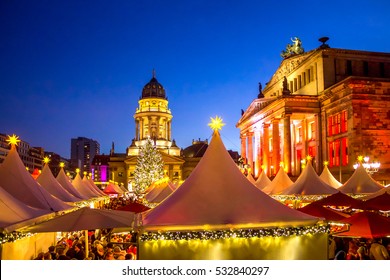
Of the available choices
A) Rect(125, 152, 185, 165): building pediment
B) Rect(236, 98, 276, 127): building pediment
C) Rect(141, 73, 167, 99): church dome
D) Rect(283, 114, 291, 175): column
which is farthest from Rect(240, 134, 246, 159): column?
Rect(141, 73, 167, 99): church dome

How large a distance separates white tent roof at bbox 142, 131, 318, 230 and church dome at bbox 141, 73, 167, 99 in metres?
115

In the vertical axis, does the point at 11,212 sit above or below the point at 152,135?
below

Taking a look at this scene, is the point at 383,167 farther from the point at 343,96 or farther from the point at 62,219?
the point at 62,219

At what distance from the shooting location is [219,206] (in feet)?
28.0

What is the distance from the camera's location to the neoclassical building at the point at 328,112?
3925cm

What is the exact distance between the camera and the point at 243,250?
820 cm

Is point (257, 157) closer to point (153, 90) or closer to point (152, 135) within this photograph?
point (152, 135)

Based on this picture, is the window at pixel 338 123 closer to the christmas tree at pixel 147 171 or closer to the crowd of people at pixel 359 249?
the crowd of people at pixel 359 249

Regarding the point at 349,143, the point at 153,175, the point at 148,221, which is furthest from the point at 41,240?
the point at 153,175

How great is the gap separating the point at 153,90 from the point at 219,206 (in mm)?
116427

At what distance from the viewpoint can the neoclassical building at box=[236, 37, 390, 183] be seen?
39250 mm

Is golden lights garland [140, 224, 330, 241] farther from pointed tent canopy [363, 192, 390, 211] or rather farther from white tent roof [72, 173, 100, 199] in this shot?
white tent roof [72, 173, 100, 199]

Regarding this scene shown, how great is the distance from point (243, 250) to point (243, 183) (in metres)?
1.43

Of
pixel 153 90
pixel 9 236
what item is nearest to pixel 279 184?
pixel 9 236
